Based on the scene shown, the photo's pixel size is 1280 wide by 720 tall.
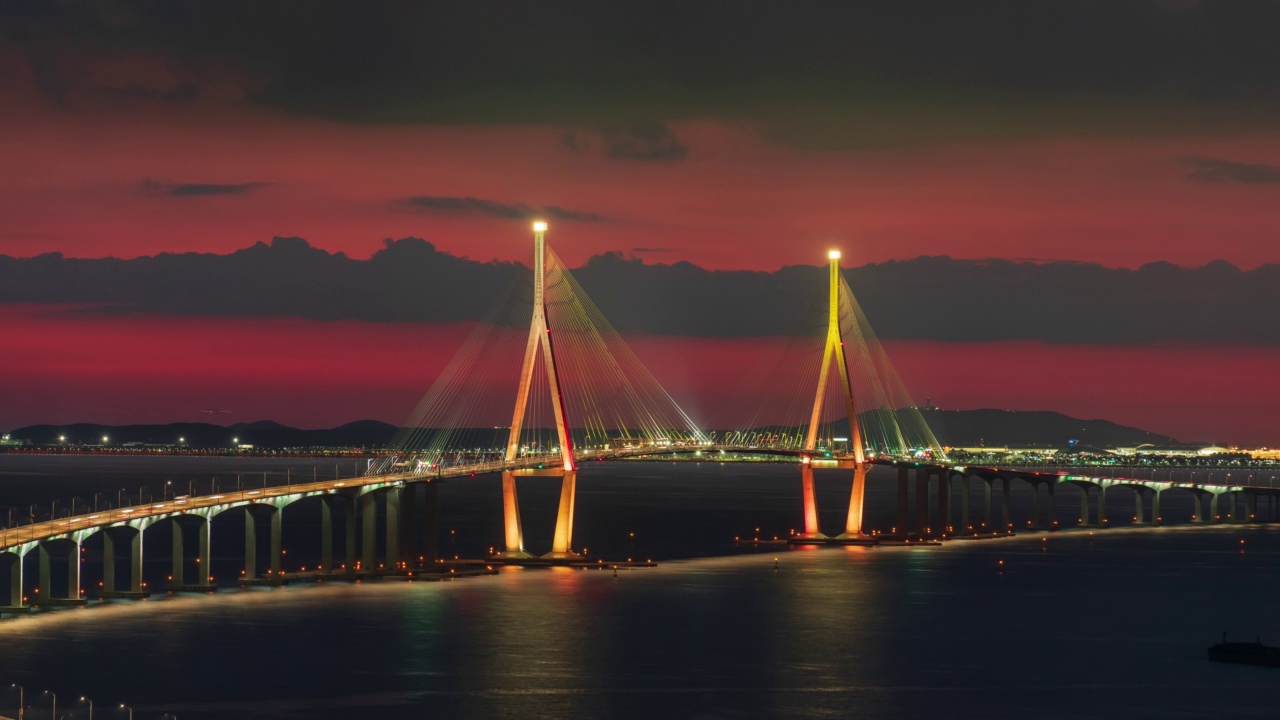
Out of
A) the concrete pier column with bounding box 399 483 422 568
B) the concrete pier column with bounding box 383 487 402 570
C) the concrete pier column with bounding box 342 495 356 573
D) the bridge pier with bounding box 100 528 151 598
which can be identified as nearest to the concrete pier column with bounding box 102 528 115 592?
the bridge pier with bounding box 100 528 151 598

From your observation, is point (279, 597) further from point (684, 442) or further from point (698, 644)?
point (684, 442)

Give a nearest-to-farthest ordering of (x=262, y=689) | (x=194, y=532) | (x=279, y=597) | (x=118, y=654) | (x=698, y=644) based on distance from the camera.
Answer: (x=262, y=689) < (x=118, y=654) < (x=698, y=644) < (x=279, y=597) < (x=194, y=532)

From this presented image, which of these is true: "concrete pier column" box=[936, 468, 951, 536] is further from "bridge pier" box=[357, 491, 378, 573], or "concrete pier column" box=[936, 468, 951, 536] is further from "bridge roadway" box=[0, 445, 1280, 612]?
"bridge pier" box=[357, 491, 378, 573]

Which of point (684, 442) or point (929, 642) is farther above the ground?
point (684, 442)

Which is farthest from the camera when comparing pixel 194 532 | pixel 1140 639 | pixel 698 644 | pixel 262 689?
pixel 194 532

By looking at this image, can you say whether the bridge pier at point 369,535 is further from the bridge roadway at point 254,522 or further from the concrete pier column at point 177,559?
the concrete pier column at point 177,559

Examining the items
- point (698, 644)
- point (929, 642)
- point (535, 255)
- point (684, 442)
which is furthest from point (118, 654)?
point (684, 442)

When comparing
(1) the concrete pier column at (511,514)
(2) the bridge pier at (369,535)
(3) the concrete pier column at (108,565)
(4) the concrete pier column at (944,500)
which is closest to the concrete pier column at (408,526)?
(2) the bridge pier at (369,535)
